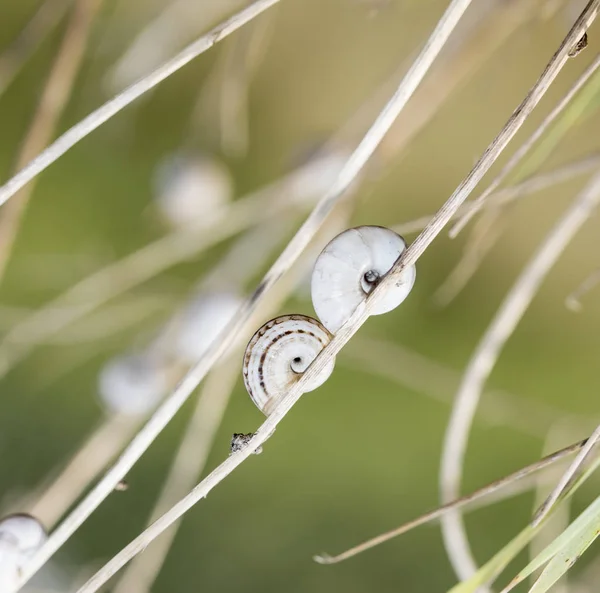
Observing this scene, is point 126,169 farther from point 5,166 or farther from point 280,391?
point 280,391

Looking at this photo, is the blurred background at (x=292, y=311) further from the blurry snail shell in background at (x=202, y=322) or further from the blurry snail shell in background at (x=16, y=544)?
the blurry snail shell in background at (x=16, y=544)

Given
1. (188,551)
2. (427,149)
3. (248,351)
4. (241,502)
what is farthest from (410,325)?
(248,351)

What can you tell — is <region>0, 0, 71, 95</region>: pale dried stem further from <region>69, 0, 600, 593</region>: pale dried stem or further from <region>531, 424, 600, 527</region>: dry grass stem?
<region>531, 424, 600, 527</region>: dry grass stem

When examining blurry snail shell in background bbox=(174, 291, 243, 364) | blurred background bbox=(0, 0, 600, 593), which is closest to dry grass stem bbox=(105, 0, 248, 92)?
blurred background bbox=(0, 0, 600, 593)

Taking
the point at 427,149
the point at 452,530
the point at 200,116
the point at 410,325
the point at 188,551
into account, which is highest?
the point at 200,116

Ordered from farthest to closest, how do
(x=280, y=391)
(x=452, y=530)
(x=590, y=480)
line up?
(x=590, y=480) → (x=452, y=530) → (x=280, y=391)

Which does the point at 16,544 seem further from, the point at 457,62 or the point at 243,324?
the point at 457,62
